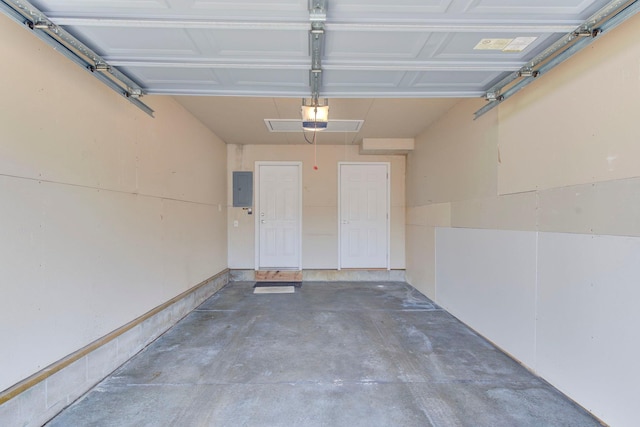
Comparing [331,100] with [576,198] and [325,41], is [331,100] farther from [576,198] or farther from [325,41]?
[576,198]

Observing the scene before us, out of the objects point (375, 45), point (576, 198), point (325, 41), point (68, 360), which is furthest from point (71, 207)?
point (576, 198)

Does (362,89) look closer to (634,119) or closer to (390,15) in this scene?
(390,15)

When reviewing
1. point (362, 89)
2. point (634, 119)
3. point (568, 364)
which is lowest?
point (568, 364)

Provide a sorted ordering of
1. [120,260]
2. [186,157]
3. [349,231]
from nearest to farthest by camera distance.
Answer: [120,260] < [186,157] < [349,231]

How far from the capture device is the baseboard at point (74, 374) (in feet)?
5.30

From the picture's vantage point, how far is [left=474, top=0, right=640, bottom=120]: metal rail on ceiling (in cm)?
153

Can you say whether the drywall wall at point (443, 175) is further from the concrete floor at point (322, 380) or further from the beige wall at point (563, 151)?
the concrete floor at point (322, 380)

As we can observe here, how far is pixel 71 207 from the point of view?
202cm

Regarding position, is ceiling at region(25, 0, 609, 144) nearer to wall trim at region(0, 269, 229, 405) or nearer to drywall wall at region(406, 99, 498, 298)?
drywall wall at region(406, 99, 498, 298)

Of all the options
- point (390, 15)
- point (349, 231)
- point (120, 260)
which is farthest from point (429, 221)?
point (120, 260)

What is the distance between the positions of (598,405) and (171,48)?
3.28 meters

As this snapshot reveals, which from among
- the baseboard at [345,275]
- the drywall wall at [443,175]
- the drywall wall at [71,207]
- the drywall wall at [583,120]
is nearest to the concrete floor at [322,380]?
the drywall wall at [71,207]

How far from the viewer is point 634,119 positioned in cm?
161

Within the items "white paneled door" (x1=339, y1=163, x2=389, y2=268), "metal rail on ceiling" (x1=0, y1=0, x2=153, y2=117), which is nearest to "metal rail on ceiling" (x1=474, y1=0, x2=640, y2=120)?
"metal rail on ceiling" (x1=0, y1=0, x2=153, y2=117)
